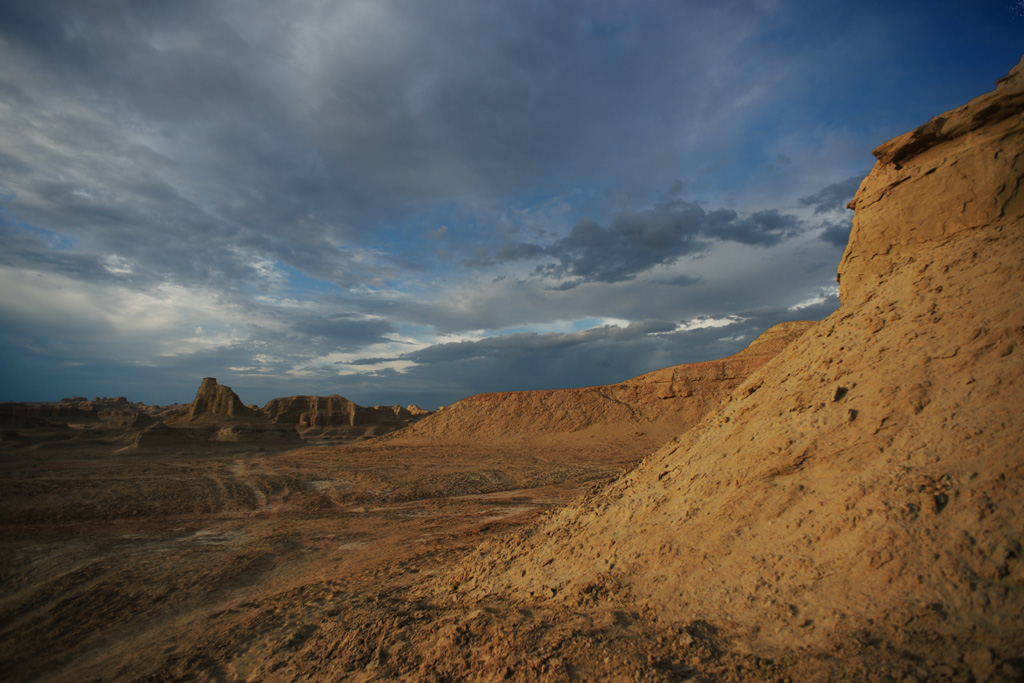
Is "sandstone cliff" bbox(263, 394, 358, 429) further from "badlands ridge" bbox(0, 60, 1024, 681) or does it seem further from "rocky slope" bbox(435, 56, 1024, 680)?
"rocky slope" bbox(435, 56, 1024, 680)

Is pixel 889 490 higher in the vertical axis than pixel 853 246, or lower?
lower

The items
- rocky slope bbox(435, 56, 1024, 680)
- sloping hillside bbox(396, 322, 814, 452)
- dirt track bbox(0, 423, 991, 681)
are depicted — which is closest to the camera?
rocky slope bbox(435, 56, 1024, 680)

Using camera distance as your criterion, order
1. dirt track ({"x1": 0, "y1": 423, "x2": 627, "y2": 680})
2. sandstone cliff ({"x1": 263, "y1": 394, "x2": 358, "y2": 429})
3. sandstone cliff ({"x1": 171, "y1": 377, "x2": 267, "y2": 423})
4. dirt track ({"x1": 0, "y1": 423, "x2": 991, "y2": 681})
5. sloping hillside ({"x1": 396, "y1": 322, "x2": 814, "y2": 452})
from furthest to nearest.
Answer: sandstone cliff ({"x1": 263, "y1": 394, "x2": 358, "y2": 429}), sandstone cliff ({"x1": 171, "y1": 377, "x2": 267, "y2": 423}), sloping hillside ({"x1": 396, "y1": 322, "x2": 814, "y2": 452}), dirt track ({"x1": 0, "y1": 423, "x2": 627, "y2": 680}), dirt track ({"x1": 0, "y1": 423, "x2": 991, "y2": 681})

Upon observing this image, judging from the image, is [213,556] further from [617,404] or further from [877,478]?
[617,404]

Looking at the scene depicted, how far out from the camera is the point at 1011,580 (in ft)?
7.56

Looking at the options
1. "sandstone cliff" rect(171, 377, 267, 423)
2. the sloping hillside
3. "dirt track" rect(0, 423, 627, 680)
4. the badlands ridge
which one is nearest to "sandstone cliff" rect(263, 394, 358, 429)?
"sandstone cliff" rect(171, 377, 267, 423)

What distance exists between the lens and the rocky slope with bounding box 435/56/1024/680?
2.48 metres

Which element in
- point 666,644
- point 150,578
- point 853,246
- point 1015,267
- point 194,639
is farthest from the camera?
point 150,578

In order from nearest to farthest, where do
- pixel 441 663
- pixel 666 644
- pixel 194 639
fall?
pixel 666 644
pixel 441 663
pixel 194 639

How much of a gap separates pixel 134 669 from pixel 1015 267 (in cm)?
851

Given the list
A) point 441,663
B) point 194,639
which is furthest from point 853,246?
point 194,639

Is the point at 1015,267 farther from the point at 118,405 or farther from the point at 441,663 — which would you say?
the point at 118,405

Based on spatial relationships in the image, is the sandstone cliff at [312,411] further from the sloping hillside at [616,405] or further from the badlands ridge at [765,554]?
the badlands ridge at [765,554]

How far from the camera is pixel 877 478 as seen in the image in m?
3.07
